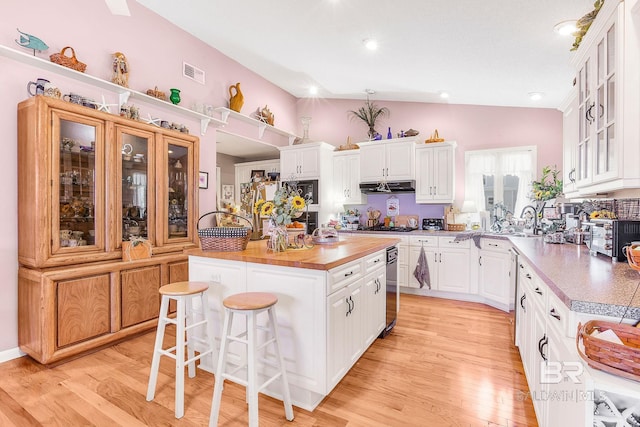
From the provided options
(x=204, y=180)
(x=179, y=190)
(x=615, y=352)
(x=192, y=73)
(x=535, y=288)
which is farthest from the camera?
(x=204, y=180)

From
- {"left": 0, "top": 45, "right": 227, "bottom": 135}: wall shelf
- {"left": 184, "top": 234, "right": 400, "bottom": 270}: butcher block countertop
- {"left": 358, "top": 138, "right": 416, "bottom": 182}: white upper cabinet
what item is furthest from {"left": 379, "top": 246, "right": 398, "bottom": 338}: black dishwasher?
{"left": 0, "top": 45, "right": 227, "bottom": 135}: wall shelf

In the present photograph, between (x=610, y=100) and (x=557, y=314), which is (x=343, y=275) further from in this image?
(x=610, y=100)

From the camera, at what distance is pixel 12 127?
2.48 m

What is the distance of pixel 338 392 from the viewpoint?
209 cm

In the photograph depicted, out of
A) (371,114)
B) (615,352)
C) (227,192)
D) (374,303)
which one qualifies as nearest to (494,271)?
(374,303)

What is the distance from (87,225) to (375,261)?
2527 mm

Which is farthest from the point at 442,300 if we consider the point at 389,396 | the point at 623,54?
the point at 623,54

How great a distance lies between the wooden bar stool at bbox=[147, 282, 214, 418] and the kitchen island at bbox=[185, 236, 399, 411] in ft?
0.42

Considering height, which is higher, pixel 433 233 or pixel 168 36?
pixel 168 36

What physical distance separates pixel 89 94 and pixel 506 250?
185 inches

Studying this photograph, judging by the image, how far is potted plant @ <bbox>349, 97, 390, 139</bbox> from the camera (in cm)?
523

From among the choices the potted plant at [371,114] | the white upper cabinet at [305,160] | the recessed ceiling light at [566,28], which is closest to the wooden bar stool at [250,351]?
the recessed ceiling light at [566,28]

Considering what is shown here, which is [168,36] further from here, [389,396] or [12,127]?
[389,396]

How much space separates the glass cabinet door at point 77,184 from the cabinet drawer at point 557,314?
324 cm
